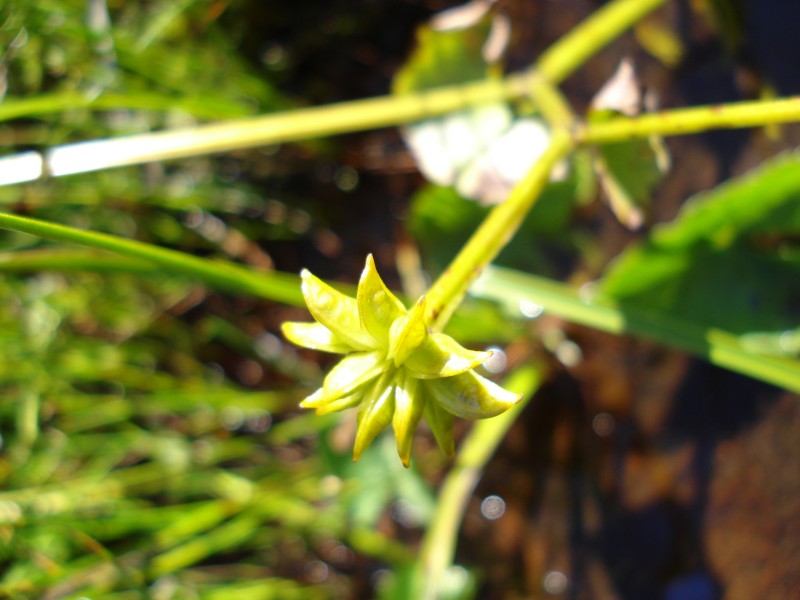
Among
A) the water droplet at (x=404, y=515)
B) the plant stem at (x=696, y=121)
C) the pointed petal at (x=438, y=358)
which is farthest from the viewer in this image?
the water droplet at (x=404, y=515)

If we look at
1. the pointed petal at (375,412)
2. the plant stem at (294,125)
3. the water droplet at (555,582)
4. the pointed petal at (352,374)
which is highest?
the plant stem at (294,125)

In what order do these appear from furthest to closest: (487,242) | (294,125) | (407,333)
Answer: (294,125) < (487,242) < (407,333)

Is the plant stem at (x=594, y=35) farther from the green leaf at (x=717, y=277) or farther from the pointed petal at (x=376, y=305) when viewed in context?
the pointed petal at (x=376, y=305)

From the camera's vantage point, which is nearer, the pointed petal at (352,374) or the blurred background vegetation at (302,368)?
the pointed petal at (352,374)

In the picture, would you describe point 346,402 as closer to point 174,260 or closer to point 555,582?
point 174,260

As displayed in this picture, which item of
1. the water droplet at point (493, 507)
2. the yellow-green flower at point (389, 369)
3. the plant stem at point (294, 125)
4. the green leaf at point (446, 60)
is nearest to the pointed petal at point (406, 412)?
the yellow-green flower at point (389, 369)

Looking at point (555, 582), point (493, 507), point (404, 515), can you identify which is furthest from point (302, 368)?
point (555, 582)
